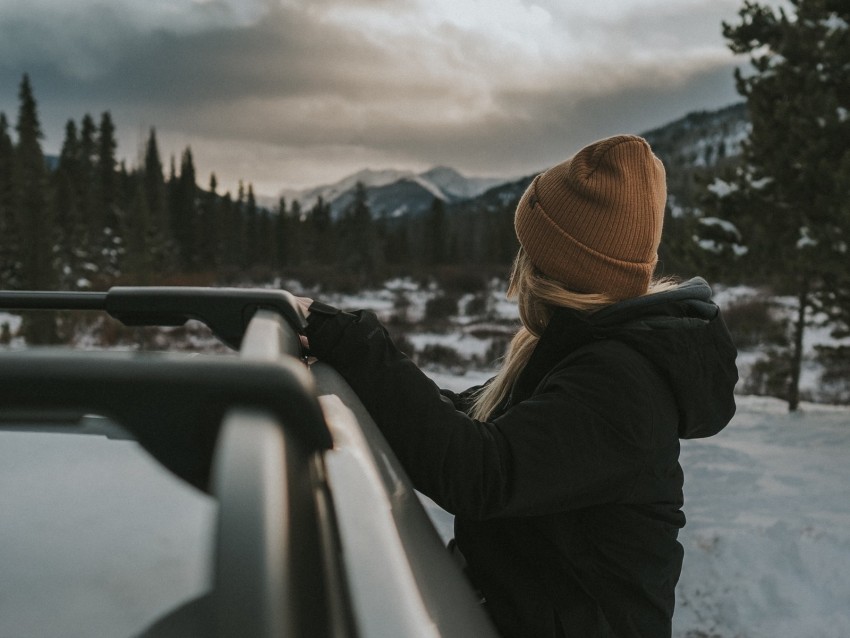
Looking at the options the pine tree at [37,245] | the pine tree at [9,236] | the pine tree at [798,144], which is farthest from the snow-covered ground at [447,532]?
the pine tree at [9,236]

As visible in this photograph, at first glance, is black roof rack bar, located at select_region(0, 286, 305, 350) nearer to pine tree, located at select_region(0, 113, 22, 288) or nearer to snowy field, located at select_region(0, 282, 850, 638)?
snowy field, located at select_region(0, 282, 850, 638)

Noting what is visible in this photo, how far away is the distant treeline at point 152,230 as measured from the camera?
34.2 metres

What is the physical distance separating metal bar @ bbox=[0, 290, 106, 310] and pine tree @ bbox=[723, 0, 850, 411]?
7416mm

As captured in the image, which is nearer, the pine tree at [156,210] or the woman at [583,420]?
the woman at [583,420]

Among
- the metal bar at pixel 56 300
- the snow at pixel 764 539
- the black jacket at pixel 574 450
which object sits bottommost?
the snow at pixel 764 539

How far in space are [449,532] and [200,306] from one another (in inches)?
144

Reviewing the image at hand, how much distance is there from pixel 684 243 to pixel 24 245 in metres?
29.3

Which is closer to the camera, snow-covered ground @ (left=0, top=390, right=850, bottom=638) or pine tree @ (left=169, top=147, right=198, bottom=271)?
snow-covered ground @ (left=0, top=390, right=850, bottom=638)

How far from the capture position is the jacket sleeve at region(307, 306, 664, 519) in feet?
4.45

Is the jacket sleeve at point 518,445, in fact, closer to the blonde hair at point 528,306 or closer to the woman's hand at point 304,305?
the woman's hand at point 304,305

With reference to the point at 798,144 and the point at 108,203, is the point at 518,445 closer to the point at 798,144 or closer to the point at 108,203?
the point at 798,144

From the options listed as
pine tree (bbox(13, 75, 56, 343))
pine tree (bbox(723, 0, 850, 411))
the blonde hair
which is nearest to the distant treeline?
Answer: pine tree (bbox(13, 75, 56, 343))

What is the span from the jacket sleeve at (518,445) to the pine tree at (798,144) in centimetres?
698

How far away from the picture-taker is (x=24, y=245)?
29.8m
